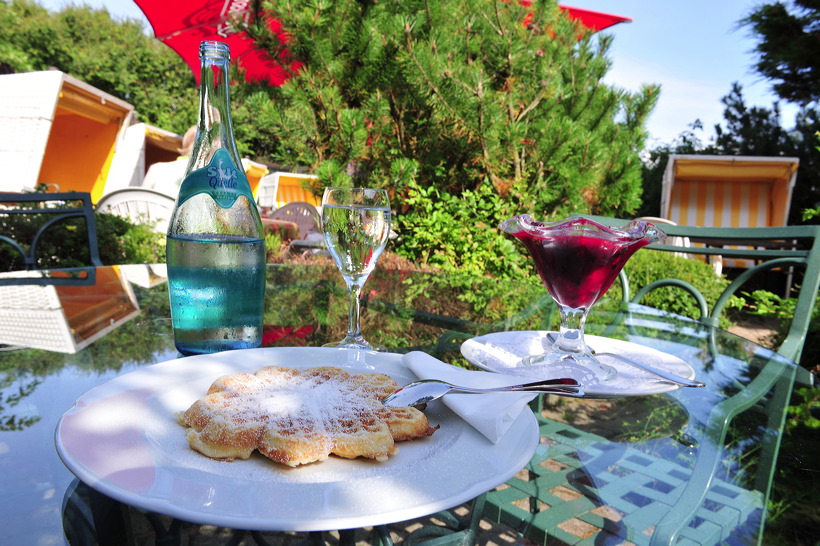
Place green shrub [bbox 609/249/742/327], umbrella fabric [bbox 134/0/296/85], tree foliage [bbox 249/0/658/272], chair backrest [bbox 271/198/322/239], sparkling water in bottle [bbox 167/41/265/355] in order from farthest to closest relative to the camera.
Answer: chair backrest [bbox 271/198/322/239]
green shrub [bbox 609/249/742/327]
umbrella fabric [bbox 134/0/296/85]
tree foliage [bbox 249/0/658/272]
sparkling water in bottle [bbox 167/41/265/355]

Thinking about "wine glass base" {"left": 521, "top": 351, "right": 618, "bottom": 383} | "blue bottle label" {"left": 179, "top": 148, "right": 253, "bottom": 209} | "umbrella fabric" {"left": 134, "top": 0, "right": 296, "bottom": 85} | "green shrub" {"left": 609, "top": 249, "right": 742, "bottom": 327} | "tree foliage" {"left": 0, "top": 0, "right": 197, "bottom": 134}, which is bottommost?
"green shrub" {"left": 609, "top": 249, "right": 742, "bottom": 327}

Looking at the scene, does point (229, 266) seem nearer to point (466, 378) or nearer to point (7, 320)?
point (466, 378)

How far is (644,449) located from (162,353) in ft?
2.79

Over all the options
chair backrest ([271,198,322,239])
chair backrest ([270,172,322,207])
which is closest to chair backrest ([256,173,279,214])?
chair backrest ([270,172,322,207])

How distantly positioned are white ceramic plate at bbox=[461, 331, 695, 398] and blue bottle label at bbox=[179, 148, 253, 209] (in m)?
0.52

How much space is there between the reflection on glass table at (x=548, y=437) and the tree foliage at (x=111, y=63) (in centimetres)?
1740

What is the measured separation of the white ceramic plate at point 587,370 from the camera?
807mm

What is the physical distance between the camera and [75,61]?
Result: 17.3 meters

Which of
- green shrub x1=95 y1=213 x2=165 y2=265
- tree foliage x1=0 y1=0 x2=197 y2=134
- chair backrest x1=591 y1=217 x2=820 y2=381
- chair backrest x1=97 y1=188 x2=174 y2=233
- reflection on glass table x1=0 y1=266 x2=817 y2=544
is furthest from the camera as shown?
tree foliage x1=0 y1=0 x2=197 y2=134

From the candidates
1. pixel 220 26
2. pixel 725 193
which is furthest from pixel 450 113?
pixel 725 193

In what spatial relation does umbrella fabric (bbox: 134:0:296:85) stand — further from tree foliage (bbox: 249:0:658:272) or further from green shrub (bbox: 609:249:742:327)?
green shrub (bbox: 609:249:742:327)

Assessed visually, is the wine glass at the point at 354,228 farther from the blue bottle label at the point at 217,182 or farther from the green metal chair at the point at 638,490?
the green metal chair at the point at 638,490

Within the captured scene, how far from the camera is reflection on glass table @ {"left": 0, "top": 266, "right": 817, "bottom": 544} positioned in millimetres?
495

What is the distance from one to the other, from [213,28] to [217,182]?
15.4 feet
